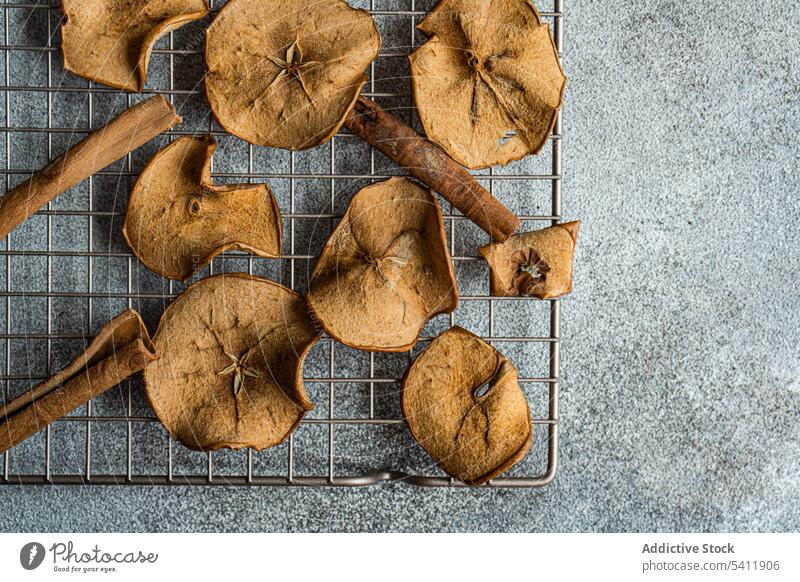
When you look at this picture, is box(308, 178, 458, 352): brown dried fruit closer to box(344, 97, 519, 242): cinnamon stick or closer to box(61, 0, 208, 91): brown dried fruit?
box(344, 97, 519, 242): cinnamon stick

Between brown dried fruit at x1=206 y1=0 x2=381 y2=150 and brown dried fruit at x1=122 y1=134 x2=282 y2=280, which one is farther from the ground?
brown dried fruit at x1=206 y1=0 x2=381 y2=150

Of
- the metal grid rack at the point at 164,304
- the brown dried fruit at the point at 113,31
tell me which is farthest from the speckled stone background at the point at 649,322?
the brown dried fruit at the point at 113,31

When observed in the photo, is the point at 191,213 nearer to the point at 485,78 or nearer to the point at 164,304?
the point at 164,304

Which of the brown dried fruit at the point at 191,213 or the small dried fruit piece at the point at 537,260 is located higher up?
the brown dried fruit at the point at 191,213

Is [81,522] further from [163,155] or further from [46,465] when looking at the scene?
[163,155]
